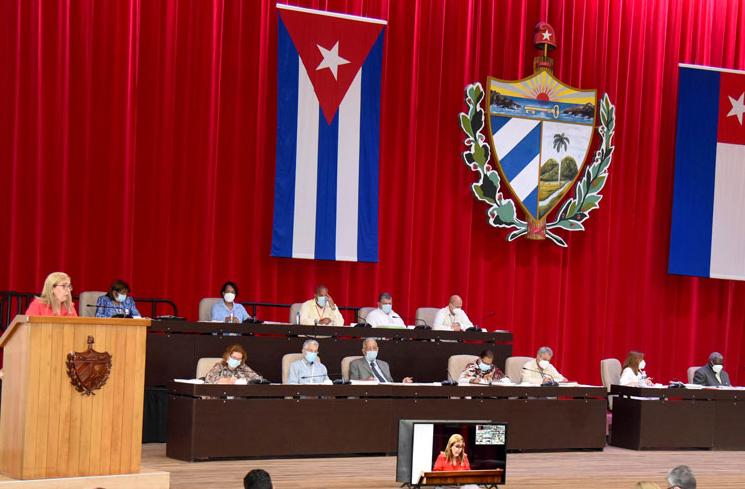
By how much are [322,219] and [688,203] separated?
15.9 feet

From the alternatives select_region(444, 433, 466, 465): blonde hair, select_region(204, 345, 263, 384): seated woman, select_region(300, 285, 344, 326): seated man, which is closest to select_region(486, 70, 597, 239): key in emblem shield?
select_region(300, 285, 344, 326): seated man

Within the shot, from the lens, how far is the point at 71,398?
5352mm

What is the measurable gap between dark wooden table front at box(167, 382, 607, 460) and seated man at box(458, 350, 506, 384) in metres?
0.23

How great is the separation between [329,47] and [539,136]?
113 inches

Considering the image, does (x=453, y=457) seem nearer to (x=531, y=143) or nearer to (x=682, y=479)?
(x=682, y=479)

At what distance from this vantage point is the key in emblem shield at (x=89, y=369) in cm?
536

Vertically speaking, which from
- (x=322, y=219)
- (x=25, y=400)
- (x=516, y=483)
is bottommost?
(x=516, y=483)

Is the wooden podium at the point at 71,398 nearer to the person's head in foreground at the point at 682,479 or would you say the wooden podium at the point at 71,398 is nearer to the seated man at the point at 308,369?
the person's head in foreground at the point at 682,479

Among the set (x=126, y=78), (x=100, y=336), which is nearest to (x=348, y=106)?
(x=126, y=78)

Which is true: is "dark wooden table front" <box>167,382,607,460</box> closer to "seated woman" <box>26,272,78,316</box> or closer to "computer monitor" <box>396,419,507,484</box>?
"seated woman" <box>26,272,78,316</box>

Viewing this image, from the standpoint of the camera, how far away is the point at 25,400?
17.2 feet

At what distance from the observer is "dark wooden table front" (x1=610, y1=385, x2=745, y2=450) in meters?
10.1

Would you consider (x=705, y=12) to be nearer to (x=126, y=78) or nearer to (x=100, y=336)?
(x=126, y=78)

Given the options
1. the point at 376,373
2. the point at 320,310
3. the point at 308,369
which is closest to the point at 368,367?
the point at 376,373
